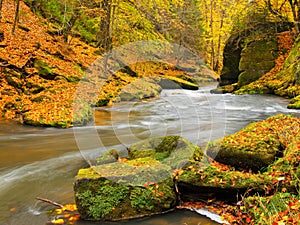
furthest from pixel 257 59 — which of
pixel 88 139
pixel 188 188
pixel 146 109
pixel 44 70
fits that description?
pixel 188 188

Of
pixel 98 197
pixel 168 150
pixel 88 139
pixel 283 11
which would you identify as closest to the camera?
pixel 98 197

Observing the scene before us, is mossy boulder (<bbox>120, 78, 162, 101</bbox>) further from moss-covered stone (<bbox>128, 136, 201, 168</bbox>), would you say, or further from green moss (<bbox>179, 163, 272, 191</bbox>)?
green moss (<bbox>179, 163, 272, 191</bbox>)

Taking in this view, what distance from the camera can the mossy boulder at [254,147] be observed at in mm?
5016

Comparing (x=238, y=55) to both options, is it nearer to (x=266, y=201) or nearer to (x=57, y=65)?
(x=57, y=65)

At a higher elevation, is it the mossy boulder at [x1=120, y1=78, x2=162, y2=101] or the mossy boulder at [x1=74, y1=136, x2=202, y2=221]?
the mossy boulder at [x1=120, y1=78, x2=162, y2=101]

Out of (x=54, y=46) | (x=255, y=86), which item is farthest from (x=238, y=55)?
(x=54, y=46)

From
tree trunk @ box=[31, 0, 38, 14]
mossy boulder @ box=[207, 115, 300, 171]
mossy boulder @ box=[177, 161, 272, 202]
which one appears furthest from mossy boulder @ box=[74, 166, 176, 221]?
tree trunk @ box=[31, 0, 38, 14]

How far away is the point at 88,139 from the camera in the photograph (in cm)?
814

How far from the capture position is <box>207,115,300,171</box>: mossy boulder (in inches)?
197

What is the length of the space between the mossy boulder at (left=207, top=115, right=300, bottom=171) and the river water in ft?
4.60

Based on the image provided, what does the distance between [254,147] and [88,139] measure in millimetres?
4615

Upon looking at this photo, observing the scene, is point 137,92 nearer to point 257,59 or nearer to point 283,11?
point 257,59

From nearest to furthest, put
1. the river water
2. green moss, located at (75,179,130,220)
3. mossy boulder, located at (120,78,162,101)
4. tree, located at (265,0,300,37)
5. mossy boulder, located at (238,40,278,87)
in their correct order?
green moss, located at (75,179,130,220), the river water, mossy boulder, located at (120,78,162,101), tree, located at (265,0,300,37), mossy boulder, located at (238,40,278,87)

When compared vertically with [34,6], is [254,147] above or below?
below
